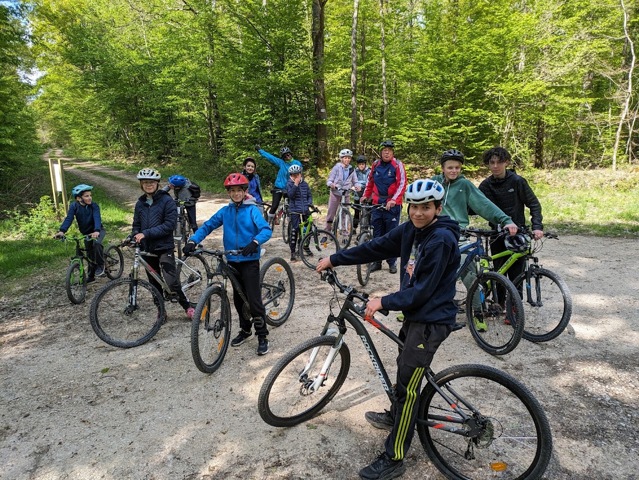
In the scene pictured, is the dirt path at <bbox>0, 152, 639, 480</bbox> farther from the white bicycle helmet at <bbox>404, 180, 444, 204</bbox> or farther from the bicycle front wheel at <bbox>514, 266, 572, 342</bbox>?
the white bicycle helmet at <bbox>404, 180, 444, 204</bbox>

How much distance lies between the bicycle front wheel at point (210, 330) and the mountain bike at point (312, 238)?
3.83 meters

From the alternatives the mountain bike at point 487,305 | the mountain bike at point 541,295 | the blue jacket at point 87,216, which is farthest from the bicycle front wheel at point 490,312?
the blue jacket at point 87,216

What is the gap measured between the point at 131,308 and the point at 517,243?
17.6 ft

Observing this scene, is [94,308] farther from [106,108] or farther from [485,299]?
[106,108]

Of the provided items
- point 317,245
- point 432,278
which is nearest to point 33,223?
point 317,245

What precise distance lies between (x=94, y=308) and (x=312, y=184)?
518 inches

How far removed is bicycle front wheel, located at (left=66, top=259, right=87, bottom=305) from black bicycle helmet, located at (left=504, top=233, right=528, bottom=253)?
7278 mm

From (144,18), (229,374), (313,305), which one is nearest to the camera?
(229,374)

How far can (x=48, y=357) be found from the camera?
197 inches

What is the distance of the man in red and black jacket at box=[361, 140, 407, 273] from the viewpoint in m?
7.19

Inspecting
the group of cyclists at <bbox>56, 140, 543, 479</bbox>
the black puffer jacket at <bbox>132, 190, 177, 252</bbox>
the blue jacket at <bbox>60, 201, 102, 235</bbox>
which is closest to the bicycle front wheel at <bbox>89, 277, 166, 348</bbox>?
the group of cyclists at <bbox>56, 140, 543, 479</bbox>

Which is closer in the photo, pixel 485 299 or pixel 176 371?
pixel 176 371

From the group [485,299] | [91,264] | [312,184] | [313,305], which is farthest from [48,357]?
[312,184]

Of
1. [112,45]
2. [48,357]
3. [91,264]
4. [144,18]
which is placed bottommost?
[48,357]
